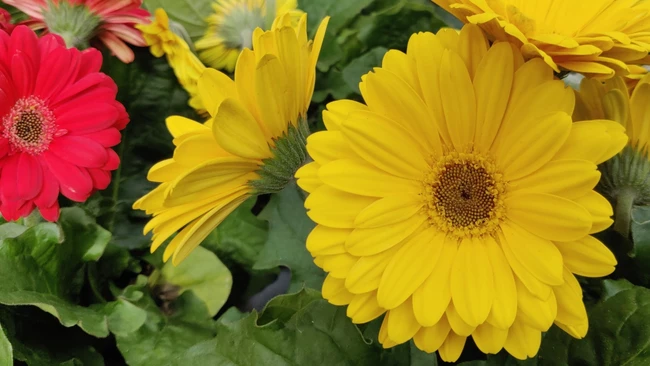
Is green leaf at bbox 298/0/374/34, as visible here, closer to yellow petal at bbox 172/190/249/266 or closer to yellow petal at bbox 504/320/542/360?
yellow petal at bbox 172/190/249/266

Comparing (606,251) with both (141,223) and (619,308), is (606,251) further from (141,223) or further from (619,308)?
(141,223)

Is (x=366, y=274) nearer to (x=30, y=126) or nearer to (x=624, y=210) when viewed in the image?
(x=624, y=210)

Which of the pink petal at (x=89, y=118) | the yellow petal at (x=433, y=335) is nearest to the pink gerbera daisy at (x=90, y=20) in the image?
the pink petal at (x=89, y=118)

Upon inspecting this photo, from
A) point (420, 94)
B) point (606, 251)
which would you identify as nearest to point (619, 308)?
point (606, 251)

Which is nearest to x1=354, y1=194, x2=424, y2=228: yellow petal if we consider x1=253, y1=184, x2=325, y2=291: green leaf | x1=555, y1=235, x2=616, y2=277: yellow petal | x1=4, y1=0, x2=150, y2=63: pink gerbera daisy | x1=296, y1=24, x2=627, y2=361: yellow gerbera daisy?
x1=296, y1=24, x2=627, y2=361: yellow gerbera daisy

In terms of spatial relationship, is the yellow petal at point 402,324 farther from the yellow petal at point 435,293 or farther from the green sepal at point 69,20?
the green sepal at point 69,20

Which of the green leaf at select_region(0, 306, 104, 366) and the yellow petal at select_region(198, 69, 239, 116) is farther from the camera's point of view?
the green leaf at select_region(0, 306, 104, 366)
